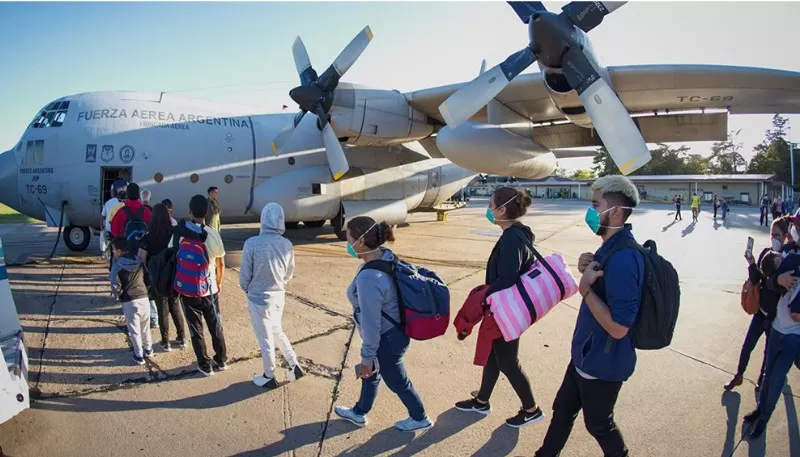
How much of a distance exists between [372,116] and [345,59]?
1.43 metres

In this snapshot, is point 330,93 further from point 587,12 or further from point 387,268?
point 387,268

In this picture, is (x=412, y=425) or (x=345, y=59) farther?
(x=345, y=59)

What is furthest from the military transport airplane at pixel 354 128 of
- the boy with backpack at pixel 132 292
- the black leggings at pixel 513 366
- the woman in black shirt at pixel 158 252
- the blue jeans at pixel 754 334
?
the boy with backpack at pixel 132 292

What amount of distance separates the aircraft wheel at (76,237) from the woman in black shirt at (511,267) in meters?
11.1

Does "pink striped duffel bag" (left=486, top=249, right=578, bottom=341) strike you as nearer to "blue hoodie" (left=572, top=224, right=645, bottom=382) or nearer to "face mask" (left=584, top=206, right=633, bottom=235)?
"blue hoodie" (left=572, top=224, right=645, bottom=382)

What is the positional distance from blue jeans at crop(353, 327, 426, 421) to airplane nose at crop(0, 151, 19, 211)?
11.0m

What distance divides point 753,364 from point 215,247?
5.70m

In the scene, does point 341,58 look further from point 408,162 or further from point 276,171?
point 408,162

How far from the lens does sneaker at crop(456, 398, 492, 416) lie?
3797 mm

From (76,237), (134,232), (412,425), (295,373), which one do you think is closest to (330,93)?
(134,232)

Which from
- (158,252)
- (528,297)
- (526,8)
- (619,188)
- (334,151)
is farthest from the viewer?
(334,151)

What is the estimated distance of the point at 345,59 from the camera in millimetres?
10367

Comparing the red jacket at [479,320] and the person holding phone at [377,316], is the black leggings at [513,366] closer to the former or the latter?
the red jacket at [479,320]

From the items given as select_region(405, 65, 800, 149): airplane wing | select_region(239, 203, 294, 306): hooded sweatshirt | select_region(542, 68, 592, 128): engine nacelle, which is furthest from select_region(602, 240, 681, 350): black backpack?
select_region(405, 65, 800, 149): airplane wing
